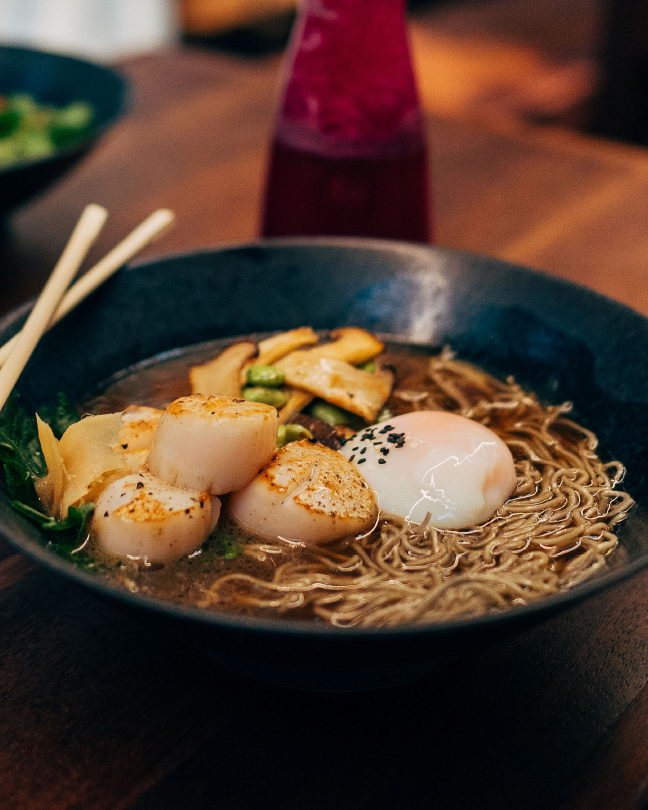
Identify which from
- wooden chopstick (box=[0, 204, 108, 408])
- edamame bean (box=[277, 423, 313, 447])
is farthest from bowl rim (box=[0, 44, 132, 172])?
edamame bean (box=[277, 423, 313, 447])

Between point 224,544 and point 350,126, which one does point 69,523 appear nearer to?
point 224,544

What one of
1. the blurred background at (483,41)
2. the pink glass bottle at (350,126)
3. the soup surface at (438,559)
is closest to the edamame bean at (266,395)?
the soup surface at (438,559)

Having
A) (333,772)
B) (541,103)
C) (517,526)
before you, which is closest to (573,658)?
(517,526)

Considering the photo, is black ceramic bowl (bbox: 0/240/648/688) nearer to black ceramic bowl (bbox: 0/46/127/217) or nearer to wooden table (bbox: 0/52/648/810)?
wooden table (bbox: 0/52/648/810)

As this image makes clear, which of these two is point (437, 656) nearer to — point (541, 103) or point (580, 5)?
point (541, 103)

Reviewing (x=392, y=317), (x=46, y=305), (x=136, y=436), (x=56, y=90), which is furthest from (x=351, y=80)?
(x=56, y=90)
